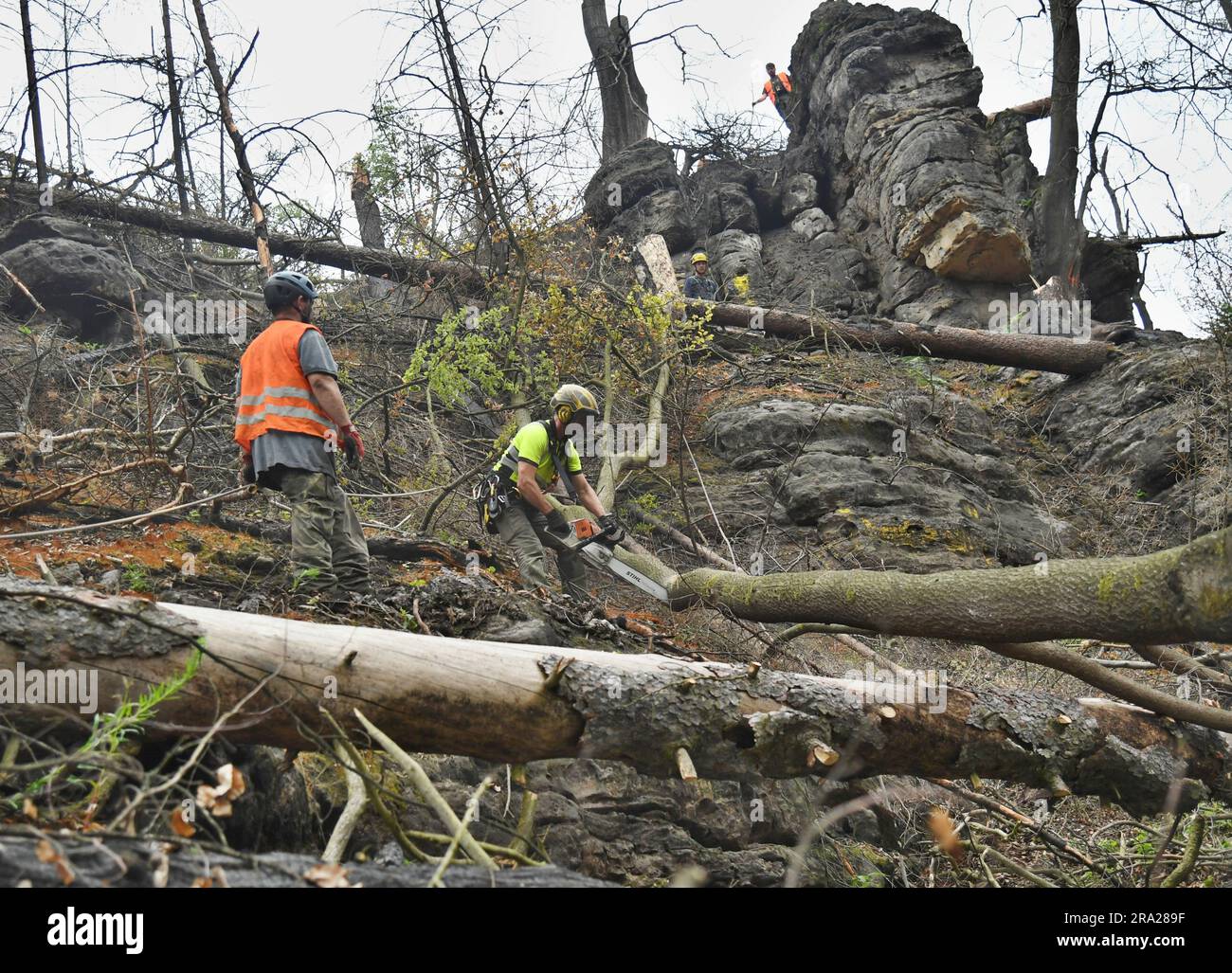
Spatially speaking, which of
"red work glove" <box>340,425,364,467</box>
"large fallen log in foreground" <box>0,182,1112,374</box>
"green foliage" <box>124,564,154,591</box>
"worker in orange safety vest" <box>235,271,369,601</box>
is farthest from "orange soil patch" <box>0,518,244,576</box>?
"large fallen log in foreground" <box>0,182,1112,374</box>

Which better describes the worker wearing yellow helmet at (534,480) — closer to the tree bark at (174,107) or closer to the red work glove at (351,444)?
the red work glove at (351,444)

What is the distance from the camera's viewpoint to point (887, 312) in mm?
14609

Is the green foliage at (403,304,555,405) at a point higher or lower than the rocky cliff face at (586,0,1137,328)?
lower

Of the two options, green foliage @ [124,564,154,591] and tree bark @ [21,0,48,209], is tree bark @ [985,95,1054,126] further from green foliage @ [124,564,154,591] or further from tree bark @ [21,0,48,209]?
green foliage @ [124,564,154,591]

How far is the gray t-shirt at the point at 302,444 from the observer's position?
5.12 metres

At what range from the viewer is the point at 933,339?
39.7ft

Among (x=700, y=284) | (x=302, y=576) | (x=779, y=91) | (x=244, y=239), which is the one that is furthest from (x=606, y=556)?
(x=779, y=91)

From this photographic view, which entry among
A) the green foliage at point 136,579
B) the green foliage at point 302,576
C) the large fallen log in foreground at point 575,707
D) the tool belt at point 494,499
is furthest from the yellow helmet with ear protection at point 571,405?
the large fallen log in foreground at point 575,707

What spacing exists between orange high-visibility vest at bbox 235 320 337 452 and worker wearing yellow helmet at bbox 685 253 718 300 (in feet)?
27.4

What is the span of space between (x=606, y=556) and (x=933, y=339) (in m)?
7.01

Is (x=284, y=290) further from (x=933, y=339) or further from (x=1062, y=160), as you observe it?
(x=1062, y=160)

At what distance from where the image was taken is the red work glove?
530 centimetres
